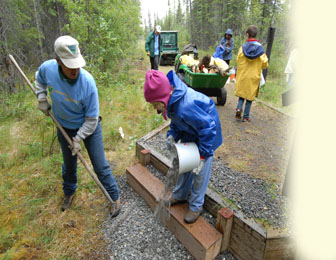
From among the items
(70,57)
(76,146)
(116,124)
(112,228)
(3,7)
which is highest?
(3,7)

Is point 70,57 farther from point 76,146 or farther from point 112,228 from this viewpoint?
point 112,228

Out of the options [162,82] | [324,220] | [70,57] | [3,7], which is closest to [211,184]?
[324,220]

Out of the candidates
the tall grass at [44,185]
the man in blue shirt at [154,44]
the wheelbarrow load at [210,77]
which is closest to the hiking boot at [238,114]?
the wheelbarrow load at [210,77]

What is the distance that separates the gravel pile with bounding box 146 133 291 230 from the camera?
2255mm

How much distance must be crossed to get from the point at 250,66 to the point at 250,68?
0.13ft

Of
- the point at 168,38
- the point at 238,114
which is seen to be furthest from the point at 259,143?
the point at 168,38

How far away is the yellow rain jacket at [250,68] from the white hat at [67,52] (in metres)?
3.43

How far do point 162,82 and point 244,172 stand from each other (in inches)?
75.7

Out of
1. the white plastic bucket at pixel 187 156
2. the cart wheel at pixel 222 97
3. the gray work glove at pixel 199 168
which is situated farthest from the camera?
the cart wheel at pixel 222 97

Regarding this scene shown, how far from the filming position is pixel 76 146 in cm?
233

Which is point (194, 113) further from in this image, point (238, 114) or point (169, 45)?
point (169, 45)

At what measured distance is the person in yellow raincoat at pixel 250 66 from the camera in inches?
167

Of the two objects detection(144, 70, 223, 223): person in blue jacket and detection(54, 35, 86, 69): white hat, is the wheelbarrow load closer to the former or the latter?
detection(144, 70, 223, 223): person in blue jacket

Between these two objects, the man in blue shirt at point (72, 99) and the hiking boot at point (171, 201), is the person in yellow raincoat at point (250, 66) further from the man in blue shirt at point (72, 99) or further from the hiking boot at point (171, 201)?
the man in blue shirt at point (72, 99)
